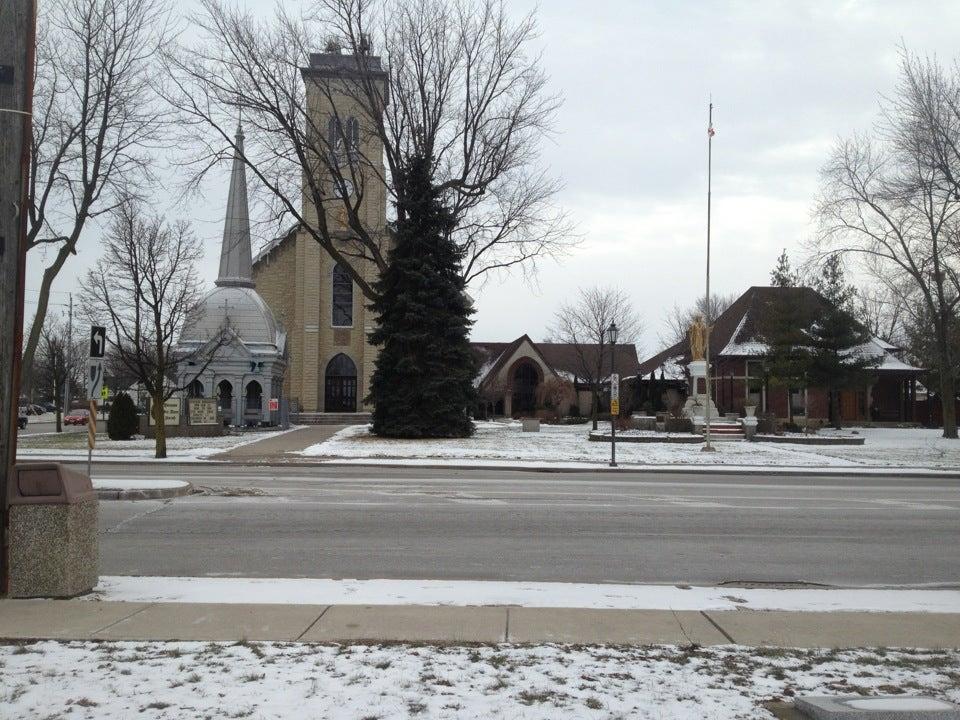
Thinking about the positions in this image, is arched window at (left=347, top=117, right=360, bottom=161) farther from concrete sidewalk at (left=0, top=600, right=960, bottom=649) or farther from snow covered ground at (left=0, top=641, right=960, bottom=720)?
snow covered ground at (left=0, top=641, right=960, bottom=720)

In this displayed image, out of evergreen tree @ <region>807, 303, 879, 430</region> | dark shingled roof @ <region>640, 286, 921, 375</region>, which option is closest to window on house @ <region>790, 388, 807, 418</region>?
dark shingled roof @ <region>640, 286, 921, 375</region>

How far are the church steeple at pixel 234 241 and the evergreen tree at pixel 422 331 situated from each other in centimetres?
1754

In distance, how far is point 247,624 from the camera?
7000mm

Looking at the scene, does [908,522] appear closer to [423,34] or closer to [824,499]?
[824,499]

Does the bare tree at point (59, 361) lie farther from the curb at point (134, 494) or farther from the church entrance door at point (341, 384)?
the curb at point (134, 494)

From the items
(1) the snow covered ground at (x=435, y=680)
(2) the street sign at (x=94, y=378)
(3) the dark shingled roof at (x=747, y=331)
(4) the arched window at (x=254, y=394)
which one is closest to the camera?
(1) the snow covered ground at (x=435, y=680)

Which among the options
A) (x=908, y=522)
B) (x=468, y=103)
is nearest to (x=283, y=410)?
(x=468, y=103)

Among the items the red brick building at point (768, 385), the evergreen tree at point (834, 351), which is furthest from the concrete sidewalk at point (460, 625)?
the red brick building at point (768, 385)

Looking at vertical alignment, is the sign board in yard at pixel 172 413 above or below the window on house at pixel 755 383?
below

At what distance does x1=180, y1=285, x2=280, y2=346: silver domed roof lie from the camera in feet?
156

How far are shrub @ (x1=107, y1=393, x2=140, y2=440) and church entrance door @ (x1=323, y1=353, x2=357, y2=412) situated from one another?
1784 cm

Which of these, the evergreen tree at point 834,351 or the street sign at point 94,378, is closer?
the street sign at point 94,378

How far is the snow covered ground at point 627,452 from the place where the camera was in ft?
88.3

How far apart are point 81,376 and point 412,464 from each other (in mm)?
67296
